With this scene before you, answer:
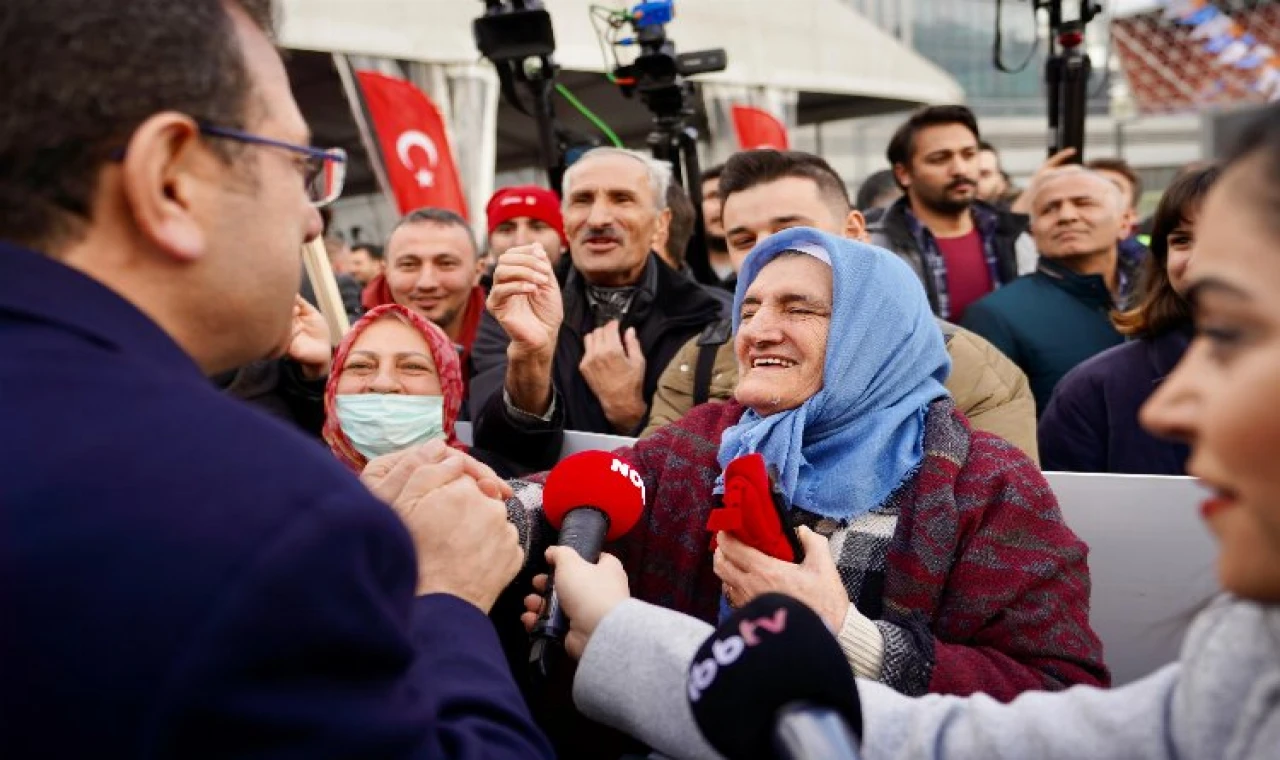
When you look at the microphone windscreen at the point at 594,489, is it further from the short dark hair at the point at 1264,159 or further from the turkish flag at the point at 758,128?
the turkish flag at the point at 758,128

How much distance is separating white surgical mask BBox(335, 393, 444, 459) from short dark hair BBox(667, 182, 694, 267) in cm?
166

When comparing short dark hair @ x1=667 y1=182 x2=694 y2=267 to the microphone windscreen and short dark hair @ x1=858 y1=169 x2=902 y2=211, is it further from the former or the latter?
the microphone windscreen

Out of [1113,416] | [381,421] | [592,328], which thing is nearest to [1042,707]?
[381,421]

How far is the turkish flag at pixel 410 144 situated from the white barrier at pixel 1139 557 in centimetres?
399

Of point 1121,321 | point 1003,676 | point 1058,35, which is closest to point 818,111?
point 1058,35

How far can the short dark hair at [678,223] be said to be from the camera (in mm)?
3975

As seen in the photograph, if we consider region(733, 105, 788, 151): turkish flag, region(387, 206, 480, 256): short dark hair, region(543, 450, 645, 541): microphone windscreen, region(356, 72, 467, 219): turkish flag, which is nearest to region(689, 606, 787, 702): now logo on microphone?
region(543, 450, 645, 541): microphone windscreen

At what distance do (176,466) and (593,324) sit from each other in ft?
8.73

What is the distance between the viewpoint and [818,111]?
18.5 meters

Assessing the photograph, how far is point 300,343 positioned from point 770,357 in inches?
54.8

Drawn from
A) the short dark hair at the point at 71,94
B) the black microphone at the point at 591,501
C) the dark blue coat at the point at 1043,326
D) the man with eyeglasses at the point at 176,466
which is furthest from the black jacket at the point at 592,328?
the short dark hair at the point at 71,94

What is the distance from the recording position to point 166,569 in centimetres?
79

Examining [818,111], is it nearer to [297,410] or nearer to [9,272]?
[297,410]

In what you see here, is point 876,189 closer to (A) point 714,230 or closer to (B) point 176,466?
(A) point 714,230
